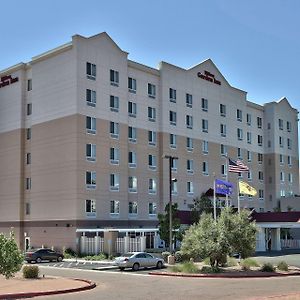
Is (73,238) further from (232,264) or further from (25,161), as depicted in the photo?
(232,264)

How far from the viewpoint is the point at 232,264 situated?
40.4 metres

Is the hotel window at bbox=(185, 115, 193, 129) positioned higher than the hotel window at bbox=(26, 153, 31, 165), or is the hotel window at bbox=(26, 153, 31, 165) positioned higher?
the hotel window at bbox=(185, 115, 193, 129)

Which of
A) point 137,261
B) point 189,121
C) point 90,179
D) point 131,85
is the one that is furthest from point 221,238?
point 189,121

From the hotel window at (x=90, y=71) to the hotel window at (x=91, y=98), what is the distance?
1536 millimetres

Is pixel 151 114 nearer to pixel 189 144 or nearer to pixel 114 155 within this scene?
pixel 189 144

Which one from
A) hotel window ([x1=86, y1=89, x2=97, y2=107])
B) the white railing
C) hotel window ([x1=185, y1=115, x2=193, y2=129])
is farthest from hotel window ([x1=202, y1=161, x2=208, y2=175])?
hotel window ([x1=86, y1=89, x2=97, y2=107])

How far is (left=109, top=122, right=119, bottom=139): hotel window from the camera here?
196 feet

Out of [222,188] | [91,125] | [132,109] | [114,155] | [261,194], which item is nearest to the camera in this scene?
[222,188]

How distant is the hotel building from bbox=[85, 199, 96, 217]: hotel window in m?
0.11

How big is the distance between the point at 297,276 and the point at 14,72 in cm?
4278

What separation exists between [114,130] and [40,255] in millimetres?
16856

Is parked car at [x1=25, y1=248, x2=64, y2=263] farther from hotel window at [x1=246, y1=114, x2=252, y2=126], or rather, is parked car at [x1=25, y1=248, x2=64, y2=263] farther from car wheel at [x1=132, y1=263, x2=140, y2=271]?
hotel window at [x1=246, y1=114, x2=252, y2=126]

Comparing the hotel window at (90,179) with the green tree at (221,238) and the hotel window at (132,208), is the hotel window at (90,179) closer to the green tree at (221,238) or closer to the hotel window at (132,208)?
the hotel window at (132,208)

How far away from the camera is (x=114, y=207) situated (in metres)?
59.2
